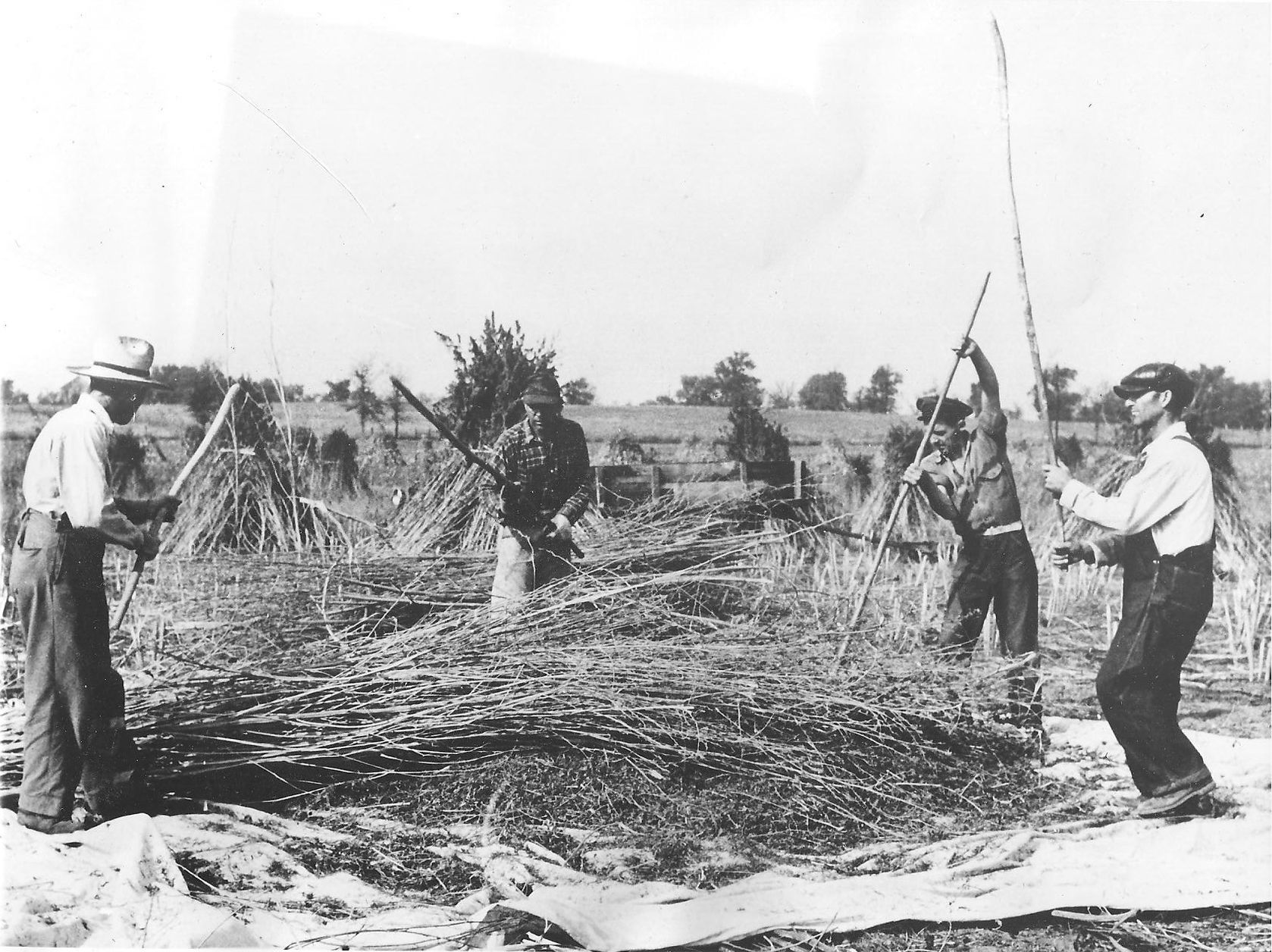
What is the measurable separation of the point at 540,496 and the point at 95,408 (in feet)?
4.79

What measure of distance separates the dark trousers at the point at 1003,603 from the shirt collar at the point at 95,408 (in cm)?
267

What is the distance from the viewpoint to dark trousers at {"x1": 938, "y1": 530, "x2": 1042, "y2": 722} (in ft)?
10.1

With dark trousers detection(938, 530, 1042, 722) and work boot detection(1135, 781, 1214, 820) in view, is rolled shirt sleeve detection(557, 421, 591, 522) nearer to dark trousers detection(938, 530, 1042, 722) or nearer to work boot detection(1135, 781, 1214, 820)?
dark trousers detection(938, 530, 1042, 722)

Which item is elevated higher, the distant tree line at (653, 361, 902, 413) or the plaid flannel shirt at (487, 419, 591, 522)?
the distant tree line at (653, 361, 902, 413)

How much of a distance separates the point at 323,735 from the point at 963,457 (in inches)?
88.5

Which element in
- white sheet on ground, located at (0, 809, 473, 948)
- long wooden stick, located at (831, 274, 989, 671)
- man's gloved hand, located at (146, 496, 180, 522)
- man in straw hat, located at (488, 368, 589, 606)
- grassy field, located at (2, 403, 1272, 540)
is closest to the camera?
white sheet on ground, located at (0, 809, 473, 948)

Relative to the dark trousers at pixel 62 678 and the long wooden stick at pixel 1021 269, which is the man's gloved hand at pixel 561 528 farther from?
the long wooden stick at pixel 1021 269

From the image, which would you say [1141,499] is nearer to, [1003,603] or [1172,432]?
[1172,432]

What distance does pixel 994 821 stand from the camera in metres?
2.61

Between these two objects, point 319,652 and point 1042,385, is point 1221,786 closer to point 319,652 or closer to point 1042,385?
point 1042,385

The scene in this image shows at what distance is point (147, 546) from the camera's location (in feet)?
8.02

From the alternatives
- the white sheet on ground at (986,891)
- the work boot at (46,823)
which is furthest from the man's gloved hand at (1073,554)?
the work boot at (46,823)

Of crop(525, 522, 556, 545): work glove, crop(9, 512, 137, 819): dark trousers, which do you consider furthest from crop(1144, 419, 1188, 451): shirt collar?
crop(9, 512, 137, 819): dark trousers

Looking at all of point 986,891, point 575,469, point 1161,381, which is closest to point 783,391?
point 575,469
